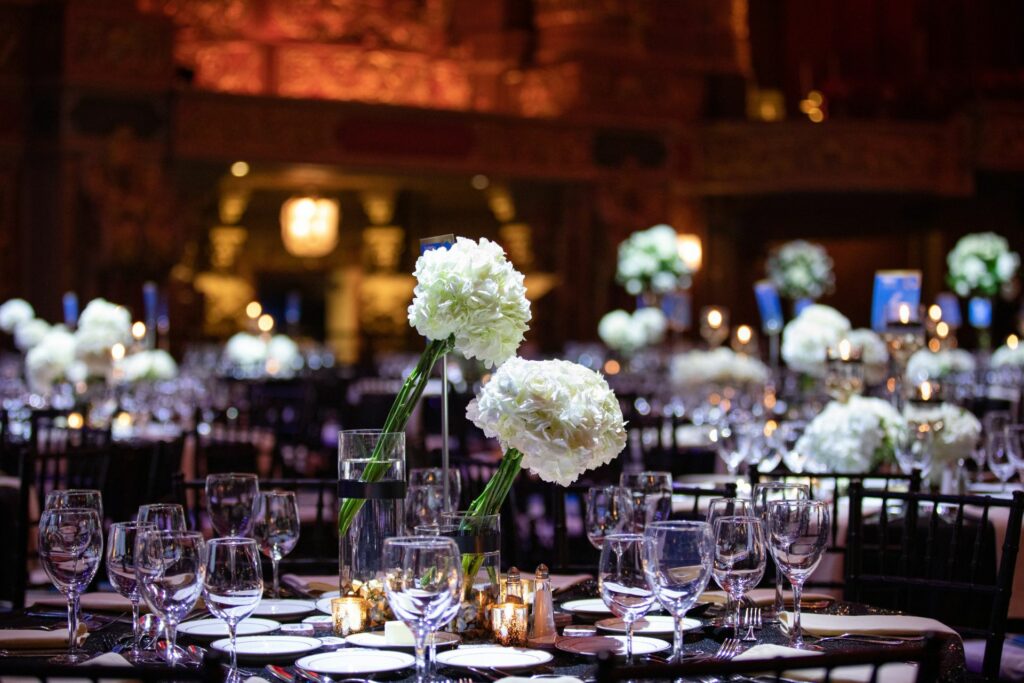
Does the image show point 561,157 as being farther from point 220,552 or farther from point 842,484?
point 220,552

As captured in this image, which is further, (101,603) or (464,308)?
(101,603)

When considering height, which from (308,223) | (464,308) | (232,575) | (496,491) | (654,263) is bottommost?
(232,575)

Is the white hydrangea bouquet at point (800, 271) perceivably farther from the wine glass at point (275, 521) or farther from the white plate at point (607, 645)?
the white plate at point (607, 645)

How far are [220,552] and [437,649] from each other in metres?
0.42

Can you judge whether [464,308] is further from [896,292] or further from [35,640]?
[896,292]

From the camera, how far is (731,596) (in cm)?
230

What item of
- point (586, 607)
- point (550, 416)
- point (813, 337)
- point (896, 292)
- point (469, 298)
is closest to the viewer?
point (550, 416)

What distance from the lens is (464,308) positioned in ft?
7.83

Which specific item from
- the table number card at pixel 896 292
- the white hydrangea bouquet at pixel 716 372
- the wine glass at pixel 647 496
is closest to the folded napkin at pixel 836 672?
the wine glass at pixel 647 496

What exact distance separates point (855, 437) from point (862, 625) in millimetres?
1705

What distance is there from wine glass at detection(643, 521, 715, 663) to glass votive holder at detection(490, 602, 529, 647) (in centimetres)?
33

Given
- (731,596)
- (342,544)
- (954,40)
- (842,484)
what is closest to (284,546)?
(342,544)

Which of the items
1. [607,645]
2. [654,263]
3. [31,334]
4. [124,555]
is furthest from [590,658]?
[654,263]

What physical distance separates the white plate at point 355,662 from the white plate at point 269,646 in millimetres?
38
